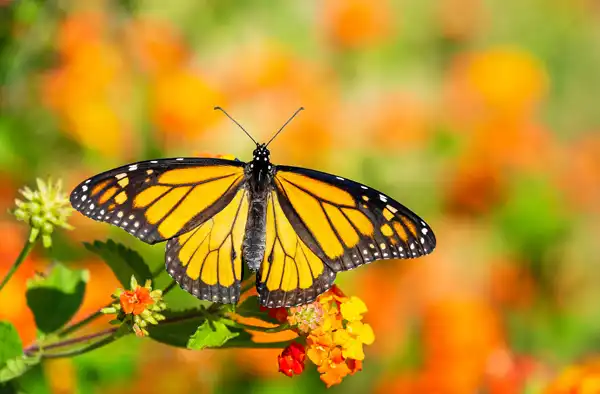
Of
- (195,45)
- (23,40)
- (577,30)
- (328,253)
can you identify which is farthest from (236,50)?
(328,253)

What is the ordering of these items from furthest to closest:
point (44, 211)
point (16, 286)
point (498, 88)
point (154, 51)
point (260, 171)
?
point (498, 88) → point (154, 51) → point (16, 286) → point (260, 171) → point (44, 211)

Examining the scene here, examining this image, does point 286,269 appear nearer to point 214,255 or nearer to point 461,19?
point 214,255

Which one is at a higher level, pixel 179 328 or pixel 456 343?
pixel 456 343

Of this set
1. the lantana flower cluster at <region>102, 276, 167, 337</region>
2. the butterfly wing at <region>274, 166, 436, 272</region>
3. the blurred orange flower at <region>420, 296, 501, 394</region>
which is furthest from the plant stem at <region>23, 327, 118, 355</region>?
the blurred orange flower at <region>420, 296, 501, 394</region>

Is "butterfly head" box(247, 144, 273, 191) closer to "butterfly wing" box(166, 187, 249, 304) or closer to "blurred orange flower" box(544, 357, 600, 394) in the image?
"butterfly wing" box(166, 187, 249, 304)

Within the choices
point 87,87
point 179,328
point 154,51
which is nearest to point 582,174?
point 154,51

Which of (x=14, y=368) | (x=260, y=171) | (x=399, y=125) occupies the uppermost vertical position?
(x=399, y=125)

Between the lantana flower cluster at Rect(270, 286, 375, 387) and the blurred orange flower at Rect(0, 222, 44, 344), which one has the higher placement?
the blurred orange flower at Rect(0, 222, 44, 344)
